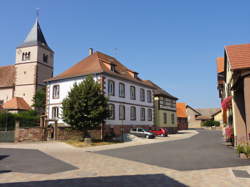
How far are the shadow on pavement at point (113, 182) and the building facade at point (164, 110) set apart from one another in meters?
33.2

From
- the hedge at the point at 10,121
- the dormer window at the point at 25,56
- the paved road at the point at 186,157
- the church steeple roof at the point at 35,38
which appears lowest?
the paved road at the point at 186,157

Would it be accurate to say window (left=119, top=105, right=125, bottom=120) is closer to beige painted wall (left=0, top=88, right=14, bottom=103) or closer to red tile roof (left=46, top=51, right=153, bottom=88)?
red tile roof (left=46, top=51, right=153, bottom=88)

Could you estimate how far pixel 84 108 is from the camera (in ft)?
76.4

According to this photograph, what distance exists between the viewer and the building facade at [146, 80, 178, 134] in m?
43.1

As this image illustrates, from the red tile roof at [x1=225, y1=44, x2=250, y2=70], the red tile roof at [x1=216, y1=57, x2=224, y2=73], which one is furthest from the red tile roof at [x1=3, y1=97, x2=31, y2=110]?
the red tile roof at [x1=225, y1=44, x2=250, y2=70]

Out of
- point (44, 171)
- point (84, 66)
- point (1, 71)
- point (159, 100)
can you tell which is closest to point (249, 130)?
point (44, 171)

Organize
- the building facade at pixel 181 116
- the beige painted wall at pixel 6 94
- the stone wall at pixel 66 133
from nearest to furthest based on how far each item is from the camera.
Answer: the stone wall at pixel 66 133 → the beige painted wall at pixel 6 94 → the building facade at pixel 181 116

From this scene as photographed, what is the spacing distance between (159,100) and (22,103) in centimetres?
2707

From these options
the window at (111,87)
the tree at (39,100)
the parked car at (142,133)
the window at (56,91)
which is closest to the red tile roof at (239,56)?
the window at (111,87)

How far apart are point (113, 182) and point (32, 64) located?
52.0 meters

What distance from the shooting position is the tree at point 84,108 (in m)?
23.2

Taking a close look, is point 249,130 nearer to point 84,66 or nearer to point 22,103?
point 84,66

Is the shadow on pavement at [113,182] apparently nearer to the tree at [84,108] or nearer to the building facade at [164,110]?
the tree at [84,108]

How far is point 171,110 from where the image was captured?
4816 centimetres
